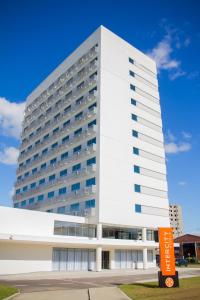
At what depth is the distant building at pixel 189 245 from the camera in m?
82.1

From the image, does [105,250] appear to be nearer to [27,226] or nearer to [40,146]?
[27,226]

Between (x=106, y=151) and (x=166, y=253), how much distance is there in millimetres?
27402

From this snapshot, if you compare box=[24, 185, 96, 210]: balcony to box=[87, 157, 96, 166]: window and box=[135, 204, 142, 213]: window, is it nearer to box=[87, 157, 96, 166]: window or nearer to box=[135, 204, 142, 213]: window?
box=[87, 157, 96, 166]: window

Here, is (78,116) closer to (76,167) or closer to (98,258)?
(76,167)

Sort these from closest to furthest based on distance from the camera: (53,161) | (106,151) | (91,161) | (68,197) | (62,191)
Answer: (106,151) < (91,161) < (68,197) < (62,191) < (53,161)

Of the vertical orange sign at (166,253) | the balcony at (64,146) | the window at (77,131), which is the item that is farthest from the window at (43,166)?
the vertical orange sign at (166,253)

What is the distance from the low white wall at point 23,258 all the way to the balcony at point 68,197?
9780 millimetres

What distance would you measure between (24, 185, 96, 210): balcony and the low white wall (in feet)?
32.1

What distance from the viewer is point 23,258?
40.8 metres

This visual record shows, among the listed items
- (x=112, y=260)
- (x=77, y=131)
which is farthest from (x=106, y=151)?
(x=112, y=260)

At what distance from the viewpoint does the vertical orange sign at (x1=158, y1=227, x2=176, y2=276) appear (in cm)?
2364

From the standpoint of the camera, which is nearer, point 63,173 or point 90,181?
point 90,181

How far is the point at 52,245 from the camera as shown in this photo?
4372 cm

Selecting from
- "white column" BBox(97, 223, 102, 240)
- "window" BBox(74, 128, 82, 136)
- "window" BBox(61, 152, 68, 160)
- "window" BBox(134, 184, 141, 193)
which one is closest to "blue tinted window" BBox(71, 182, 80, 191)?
"window" BBox(61, 152, 68, 160)
